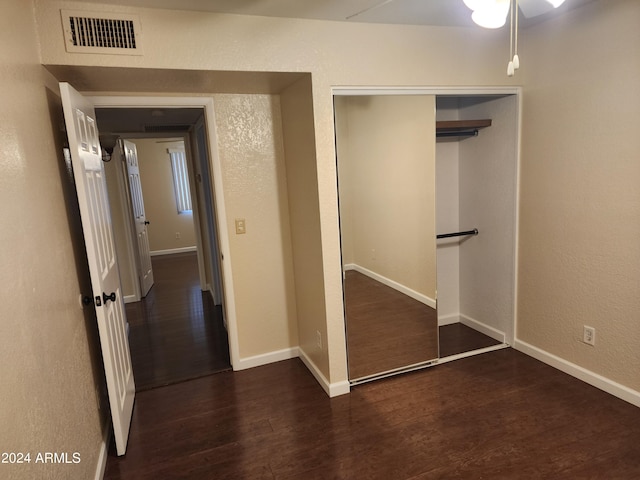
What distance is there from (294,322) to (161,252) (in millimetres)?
5733

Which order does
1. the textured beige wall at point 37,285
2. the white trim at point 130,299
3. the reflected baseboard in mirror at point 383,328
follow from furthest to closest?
the white trim at point 130,299, the reflected baseboard in mirror at point 383,328, the textured beige wall at point 37,285

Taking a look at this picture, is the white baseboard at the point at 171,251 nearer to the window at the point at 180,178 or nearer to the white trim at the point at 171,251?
the white trim at the point at 171,251

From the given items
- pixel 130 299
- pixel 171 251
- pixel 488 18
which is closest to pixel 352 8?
pixel 488 18

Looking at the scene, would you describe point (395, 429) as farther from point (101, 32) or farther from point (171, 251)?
point (171, 251)

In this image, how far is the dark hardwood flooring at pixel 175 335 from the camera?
10.7 feet

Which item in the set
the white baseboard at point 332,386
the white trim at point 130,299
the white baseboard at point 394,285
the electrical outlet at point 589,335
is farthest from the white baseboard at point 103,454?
the electrical outlet at point 589,335

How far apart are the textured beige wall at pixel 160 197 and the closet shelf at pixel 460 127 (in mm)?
6255

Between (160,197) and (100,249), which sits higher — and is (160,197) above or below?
above

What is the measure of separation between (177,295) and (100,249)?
3.34m

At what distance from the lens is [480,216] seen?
341 centimetres

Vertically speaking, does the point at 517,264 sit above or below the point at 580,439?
above

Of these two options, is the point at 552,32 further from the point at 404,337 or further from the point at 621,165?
the point at 404,337

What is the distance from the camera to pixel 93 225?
6.93 ft

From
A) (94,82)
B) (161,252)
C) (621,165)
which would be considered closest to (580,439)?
(621,165)
